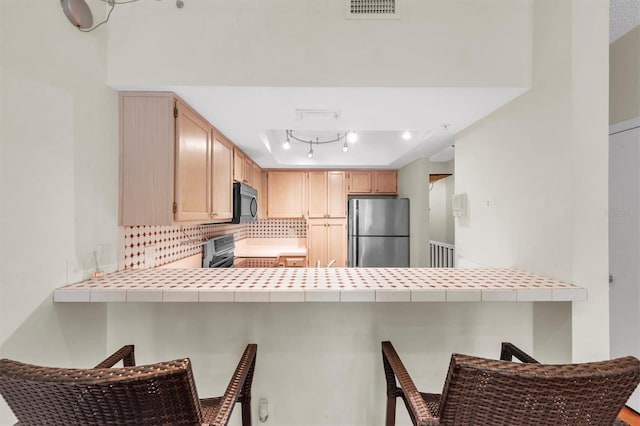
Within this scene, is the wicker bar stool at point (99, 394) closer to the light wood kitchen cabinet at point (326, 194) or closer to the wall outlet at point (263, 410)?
the wall outlet at point (263, 410)

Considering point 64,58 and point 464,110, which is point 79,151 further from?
point 464,110

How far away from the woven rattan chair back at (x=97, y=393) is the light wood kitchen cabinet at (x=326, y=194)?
3.58 metres

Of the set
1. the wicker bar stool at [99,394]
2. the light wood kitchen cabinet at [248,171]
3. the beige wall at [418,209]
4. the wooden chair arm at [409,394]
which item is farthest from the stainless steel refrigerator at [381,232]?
the wicker bar stool at [99,394]

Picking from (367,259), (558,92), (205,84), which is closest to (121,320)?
(205,84)

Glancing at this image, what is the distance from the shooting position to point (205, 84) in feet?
4.80

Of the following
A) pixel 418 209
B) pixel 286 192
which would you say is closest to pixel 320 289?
pixel 418 209

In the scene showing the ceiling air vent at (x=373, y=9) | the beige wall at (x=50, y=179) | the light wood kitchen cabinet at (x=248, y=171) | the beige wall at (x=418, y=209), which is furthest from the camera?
the beige wall at (x=418, y=209)

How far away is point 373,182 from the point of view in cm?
425

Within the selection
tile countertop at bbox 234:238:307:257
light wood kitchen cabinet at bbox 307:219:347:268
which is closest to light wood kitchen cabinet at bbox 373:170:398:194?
light wood kitchen cabinet at bbox 307:219:347:268

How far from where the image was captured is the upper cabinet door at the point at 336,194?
4.24m

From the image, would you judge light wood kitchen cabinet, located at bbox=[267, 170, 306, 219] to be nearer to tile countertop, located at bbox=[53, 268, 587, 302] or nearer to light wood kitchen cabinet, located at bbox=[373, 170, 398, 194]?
light wood kitchen cabinet, located at bbox=[373, 170, 398, 194]

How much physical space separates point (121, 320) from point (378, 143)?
124 inches

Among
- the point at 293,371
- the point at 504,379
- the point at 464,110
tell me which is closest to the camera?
the point at 504,379

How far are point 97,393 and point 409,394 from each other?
36.6 inches
